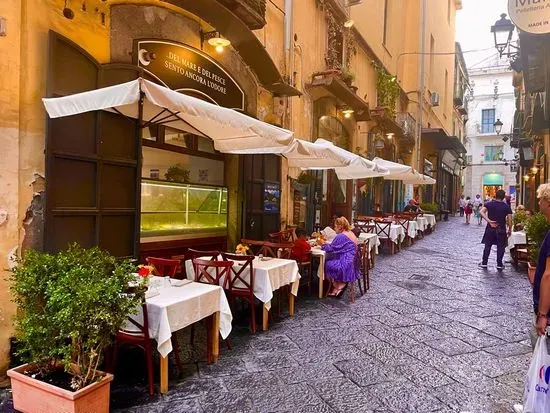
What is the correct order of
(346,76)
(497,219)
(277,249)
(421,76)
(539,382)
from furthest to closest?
(421,76), (346,76), (497,219), (277,249), (539,382)

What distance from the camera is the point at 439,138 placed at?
23.5m

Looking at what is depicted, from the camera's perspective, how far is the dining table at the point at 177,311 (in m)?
3.32

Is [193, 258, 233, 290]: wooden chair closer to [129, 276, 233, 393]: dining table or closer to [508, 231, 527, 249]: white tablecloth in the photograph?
[129, 276, 233, 393]: dining table

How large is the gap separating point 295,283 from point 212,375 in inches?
85.2

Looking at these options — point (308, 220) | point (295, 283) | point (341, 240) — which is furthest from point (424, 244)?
point (295, 283)

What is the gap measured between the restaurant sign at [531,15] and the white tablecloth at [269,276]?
16.4 feet

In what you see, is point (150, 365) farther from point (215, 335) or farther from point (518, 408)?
point (518, 408)

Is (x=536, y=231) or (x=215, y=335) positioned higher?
(x=536, y=231)

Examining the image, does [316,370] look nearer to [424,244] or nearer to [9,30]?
[9,30]

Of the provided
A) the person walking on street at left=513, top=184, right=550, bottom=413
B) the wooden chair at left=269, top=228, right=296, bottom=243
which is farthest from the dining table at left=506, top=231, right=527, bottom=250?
the person walking on street at left=513, top=184, right=550, bottom=413

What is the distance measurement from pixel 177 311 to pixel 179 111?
1717mm

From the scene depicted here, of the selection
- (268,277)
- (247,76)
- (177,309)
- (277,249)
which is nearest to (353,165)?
(247,76)

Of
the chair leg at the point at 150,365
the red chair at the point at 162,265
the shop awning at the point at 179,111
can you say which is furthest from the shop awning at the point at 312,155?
the chair leg at the point at 150,365

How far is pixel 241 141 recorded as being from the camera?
5875mm
